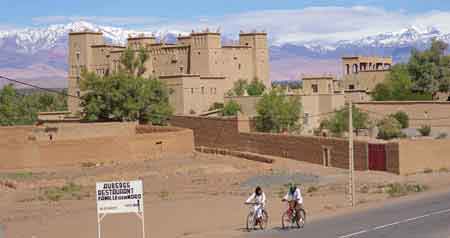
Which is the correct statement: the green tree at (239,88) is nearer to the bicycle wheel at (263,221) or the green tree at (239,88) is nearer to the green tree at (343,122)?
the green tree at (343,122)

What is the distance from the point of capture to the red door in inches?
1746

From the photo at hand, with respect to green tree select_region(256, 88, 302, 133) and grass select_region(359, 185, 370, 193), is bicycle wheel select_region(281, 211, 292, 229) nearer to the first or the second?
grass select_region(359, 185, 370, 193)

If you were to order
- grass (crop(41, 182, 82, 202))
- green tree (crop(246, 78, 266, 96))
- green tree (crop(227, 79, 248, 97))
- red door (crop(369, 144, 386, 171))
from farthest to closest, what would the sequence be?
green tree (crop(246, 78, 266, 96))
green tree (crop(227, 79, 248, 97))
red door (crop(369, 144, 386, 171))
grass (crop(41, 182, 82, 202))

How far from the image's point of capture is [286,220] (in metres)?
26.5

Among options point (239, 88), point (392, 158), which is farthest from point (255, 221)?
point (239, 88)

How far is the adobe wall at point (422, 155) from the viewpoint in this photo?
43.7 m

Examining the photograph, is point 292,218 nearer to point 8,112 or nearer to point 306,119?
point 306,119

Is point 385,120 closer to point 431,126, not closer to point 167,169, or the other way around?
point 431,126

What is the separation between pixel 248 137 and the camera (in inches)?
2281

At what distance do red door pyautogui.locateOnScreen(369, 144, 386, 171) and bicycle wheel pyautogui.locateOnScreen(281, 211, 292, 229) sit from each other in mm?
18131

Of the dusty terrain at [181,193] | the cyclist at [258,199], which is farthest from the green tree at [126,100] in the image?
the cyclist at [258,199]

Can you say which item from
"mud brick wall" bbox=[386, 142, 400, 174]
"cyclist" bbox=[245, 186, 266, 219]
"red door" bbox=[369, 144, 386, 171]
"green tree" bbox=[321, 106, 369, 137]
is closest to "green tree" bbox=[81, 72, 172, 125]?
"green tree" bbox=[321, 106, 369, 137]

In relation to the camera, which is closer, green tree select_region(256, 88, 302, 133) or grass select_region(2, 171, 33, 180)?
grass select_region(2, 171, 33, 180)

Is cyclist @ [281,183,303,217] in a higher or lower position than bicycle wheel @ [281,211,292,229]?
higher
